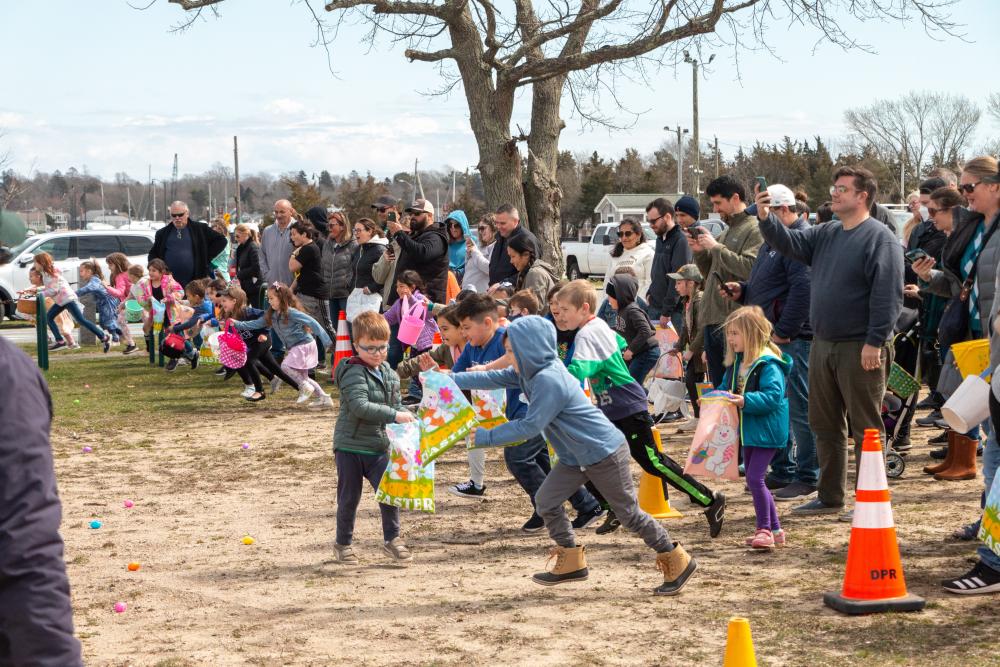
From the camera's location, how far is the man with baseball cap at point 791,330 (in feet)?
25.5

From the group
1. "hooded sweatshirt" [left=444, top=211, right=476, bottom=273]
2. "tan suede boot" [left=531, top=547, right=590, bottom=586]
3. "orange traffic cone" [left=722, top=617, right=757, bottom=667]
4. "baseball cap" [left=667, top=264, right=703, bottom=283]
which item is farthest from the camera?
"hooded sweatshirt" [left=444, top=211, right=476, bottom=273]

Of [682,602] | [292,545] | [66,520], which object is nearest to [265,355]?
[66,520]

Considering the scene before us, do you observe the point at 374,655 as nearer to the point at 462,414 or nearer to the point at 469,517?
the point at 462,414

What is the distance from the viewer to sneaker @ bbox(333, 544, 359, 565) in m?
6.64

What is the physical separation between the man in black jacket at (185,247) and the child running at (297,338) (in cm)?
355

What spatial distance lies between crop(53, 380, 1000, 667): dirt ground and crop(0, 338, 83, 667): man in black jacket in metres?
2.47

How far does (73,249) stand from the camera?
26.6 m

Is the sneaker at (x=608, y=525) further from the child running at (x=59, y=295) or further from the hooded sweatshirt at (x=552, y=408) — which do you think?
the child running at (x=59, y=295)

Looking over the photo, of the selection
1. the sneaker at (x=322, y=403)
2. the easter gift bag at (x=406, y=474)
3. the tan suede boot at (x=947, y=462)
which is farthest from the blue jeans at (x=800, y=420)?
the sneaker at (x=322, y=403)

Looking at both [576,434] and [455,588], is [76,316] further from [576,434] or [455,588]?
[576,434]

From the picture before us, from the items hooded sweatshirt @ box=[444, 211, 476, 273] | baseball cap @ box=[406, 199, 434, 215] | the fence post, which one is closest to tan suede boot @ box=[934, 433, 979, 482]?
baseball cap @ box=[406, 199, 434, 215]

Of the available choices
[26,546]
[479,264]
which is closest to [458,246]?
[479,264]

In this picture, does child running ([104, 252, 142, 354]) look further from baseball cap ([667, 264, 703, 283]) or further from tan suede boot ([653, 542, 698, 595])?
tan suede boot ([653, 542, 698, 595])

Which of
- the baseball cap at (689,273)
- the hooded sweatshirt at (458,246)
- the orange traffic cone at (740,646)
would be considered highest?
the hooded sweatshirt at (458,246)
